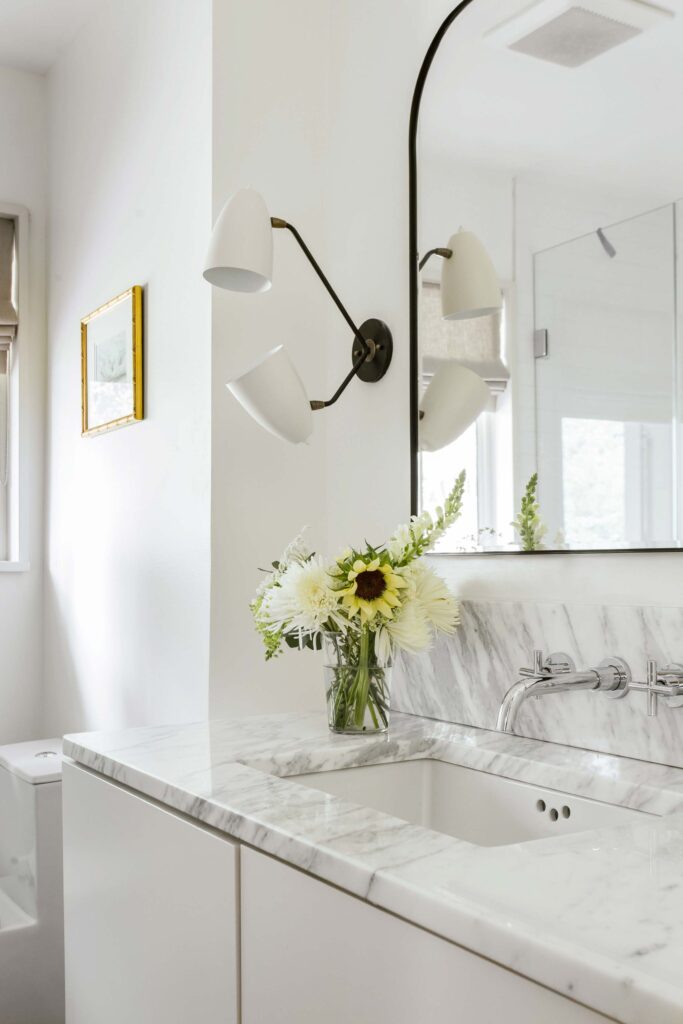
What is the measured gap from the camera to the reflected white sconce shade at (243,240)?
1607 mm

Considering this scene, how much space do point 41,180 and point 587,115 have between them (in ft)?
6.58

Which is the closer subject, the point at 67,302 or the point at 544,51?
the point at 544,51

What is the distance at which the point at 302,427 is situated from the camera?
1.70m

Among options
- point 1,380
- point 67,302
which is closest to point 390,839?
point 67,302

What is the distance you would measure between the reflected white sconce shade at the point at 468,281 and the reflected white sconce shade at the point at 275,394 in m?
0.27

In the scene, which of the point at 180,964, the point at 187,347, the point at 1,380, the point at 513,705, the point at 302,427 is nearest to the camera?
the point at 180,964

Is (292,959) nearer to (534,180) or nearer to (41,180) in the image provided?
(534,180)

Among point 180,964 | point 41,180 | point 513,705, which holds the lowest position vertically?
point 180,964

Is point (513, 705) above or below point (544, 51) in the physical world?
below

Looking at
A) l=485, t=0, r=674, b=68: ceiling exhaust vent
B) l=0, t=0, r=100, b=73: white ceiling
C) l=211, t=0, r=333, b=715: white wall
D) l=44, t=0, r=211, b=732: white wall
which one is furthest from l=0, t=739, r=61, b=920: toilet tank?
l=0, t=0, r=100, b=73: white ceiling

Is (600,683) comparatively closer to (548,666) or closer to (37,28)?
(548,666)

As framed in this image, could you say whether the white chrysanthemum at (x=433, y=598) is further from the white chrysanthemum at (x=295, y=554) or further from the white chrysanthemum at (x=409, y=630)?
the white chrysanthemum at (x=295, y=554)

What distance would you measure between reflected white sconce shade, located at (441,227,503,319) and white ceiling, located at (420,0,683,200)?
128 mm

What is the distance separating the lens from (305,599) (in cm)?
145
